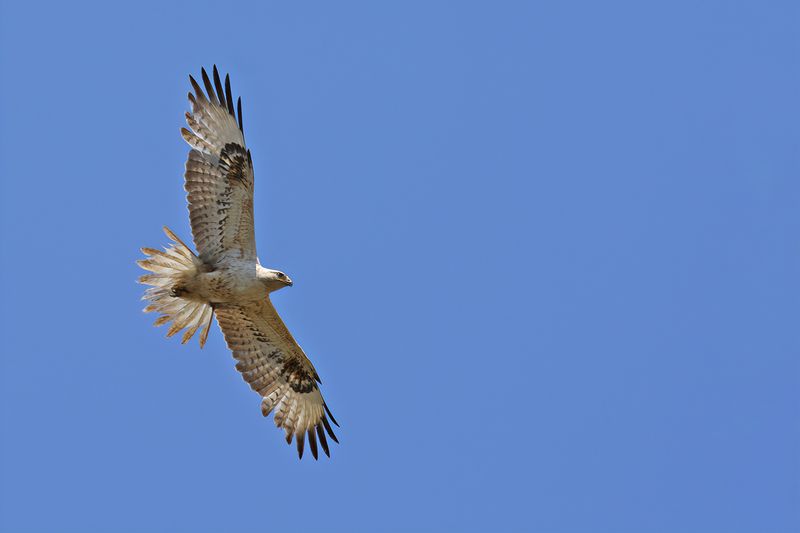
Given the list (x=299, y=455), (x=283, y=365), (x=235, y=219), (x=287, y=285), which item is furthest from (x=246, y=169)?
(x=299, y=455)

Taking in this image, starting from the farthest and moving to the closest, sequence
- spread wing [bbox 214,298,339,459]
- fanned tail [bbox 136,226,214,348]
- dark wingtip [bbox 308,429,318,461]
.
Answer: dark wingtip [bbox 308,429,318,461]
spread wing [bbox 214,298,339,459]
fanned tail [bbox 136,226,214,348]

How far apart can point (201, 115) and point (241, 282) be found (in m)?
1.89

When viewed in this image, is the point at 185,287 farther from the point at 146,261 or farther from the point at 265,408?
the point at 265,408

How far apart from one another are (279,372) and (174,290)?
1.80 m

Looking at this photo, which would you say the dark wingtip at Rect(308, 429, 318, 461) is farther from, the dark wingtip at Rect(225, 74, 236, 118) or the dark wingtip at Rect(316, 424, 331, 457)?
the dark wingtip at Rect(225, 74, 236, 118)

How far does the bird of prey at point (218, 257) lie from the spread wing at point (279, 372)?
0.01 m

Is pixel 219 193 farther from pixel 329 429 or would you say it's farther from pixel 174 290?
pixel 329 429

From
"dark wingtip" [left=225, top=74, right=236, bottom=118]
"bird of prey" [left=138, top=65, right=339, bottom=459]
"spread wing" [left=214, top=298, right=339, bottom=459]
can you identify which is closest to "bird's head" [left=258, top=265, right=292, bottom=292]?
"bird of prey" [left=138, top=65, right=339, bottom=459]

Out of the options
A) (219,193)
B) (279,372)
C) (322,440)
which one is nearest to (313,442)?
(322,440)

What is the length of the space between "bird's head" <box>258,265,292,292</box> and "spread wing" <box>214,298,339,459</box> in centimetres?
52

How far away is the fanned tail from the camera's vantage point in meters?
11.7

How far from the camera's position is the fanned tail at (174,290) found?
1168cm

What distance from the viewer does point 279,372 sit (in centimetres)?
1302

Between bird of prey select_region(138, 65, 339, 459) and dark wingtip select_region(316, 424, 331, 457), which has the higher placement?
bird of prey select_region(138, 65, 339, 459)
